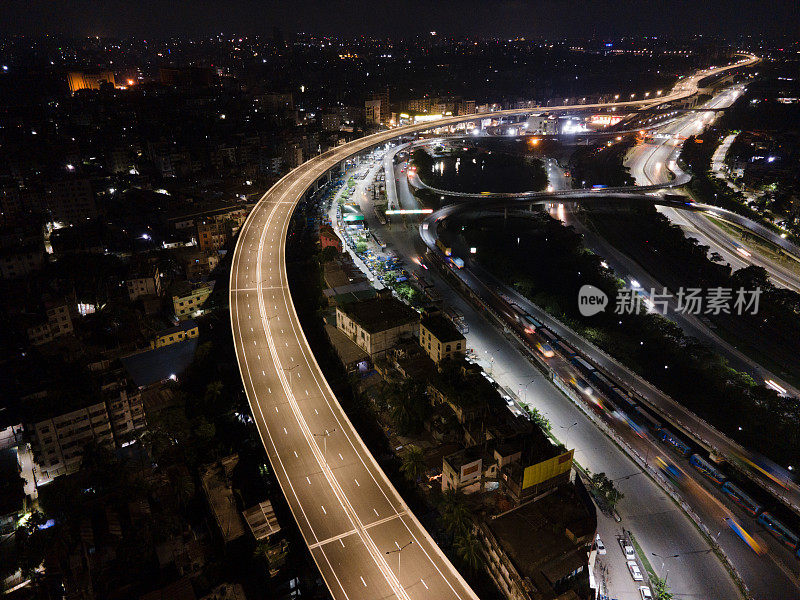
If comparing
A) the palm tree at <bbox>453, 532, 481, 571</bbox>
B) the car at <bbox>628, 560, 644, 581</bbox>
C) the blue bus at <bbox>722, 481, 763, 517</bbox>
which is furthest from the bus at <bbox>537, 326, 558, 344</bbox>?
the palm tree at <bbox>453, 532, 481, 571</bbox>

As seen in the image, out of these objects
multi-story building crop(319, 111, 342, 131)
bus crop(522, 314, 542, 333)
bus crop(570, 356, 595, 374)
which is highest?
multi-story building crop(319, 111, 342, 131)

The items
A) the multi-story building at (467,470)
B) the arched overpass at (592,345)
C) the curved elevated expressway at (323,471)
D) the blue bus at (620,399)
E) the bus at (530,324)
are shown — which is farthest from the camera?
the bus at (530,324)

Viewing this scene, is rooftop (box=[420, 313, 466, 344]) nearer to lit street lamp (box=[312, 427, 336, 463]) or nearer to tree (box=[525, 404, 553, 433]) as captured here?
tree (box=[525, 404, 553, 433])

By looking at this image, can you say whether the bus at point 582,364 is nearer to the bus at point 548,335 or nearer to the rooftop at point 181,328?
the bus at point 548,335

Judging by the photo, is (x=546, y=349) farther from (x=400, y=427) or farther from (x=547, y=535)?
(x=547, y=535)

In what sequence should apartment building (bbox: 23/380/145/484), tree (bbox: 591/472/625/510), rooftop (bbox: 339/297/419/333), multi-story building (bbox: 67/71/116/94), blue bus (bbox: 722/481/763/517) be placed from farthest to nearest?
1. multi-story building (bbox: 67/71/116/94)
2. rooftop (bbox: 339/297/419/333)
3. apartment building (bbox: 23/380/145/484)
4. tree (bbox: 591/472/625/510)
5. blue bus (bbox: 722/481/763/517)

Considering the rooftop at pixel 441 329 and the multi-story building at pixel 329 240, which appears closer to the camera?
the rooftop at pixel 441 329
